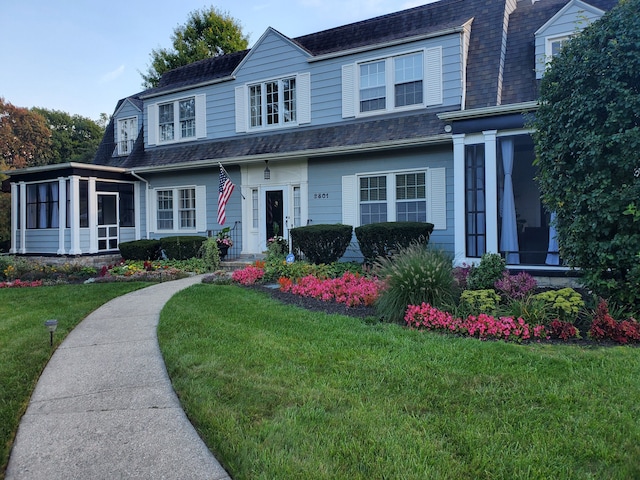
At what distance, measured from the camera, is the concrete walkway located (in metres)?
2.60

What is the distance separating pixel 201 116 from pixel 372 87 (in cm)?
584

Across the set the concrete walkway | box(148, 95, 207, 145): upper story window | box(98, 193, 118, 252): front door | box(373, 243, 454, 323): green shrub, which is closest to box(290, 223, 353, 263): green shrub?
box(373, 243, 454, 323): green shrub

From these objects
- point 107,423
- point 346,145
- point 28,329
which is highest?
point 346,145

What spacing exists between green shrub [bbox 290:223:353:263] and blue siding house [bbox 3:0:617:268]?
41.9 inches

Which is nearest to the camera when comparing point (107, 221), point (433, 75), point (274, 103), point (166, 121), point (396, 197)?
point (433, 75)

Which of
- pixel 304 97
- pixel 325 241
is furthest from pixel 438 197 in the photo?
pixel 304 97

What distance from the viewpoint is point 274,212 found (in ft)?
42.7

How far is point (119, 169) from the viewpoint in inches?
582

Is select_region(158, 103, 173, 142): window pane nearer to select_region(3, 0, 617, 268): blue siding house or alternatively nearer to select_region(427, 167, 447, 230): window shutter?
select_region(3, 0, 617, 268): blue siding house

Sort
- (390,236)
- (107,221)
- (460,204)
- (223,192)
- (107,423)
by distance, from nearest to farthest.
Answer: (107,423) < (460,204) < (390,236) < (223,192) < (107,221)

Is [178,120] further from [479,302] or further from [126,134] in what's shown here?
[479,302]

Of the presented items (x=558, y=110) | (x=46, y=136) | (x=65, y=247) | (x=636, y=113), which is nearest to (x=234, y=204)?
(x=65, y=247)

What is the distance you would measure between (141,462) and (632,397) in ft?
11.0

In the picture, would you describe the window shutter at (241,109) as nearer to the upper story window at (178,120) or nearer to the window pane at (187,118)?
the upper story window at (178,120)
